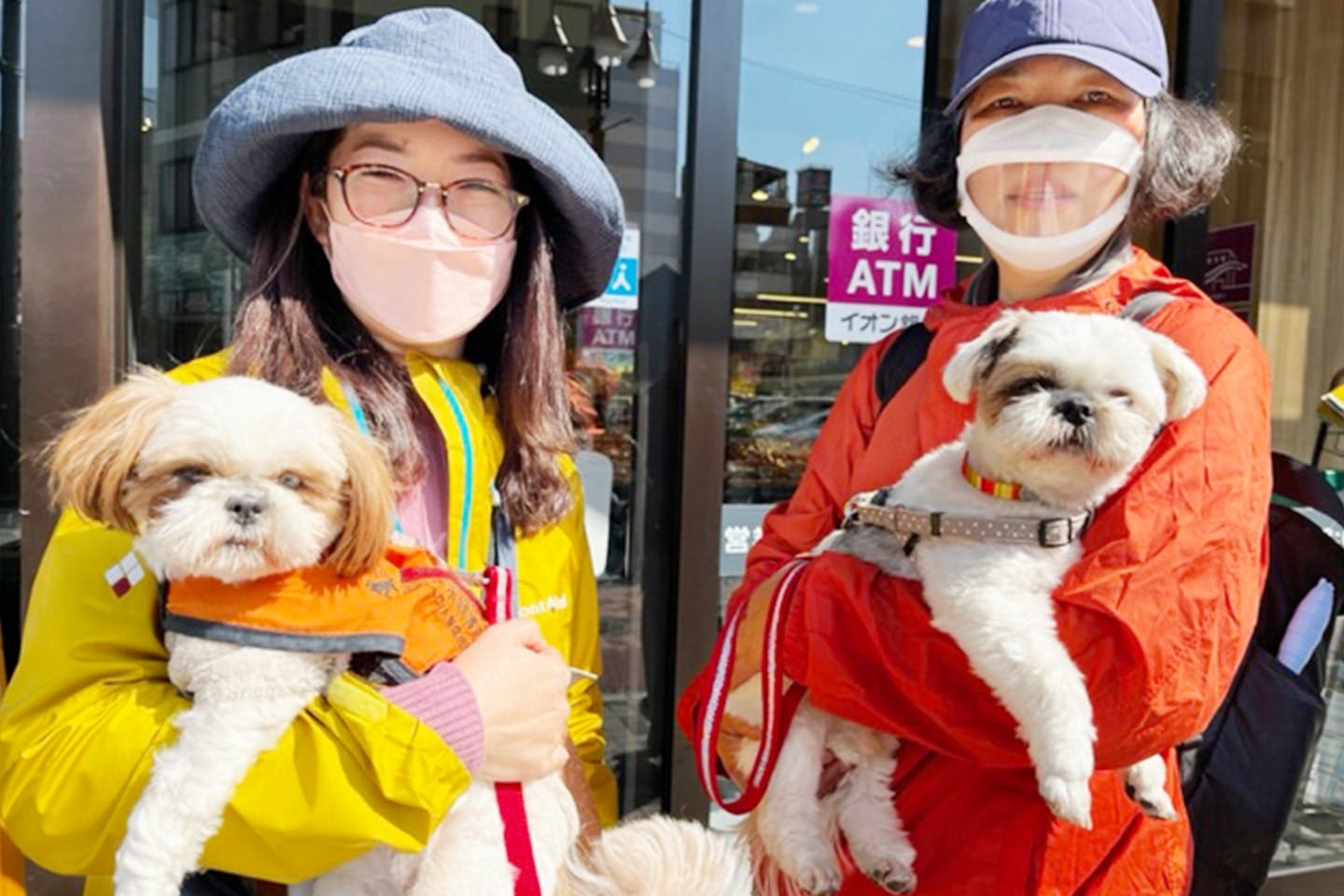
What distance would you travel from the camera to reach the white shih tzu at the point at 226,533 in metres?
1.35

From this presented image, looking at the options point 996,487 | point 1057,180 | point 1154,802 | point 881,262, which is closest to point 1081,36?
point 1057,180

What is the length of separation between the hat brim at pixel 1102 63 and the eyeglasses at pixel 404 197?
0.91 meters

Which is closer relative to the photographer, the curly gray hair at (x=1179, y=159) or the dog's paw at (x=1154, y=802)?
the dog's paw at (x=1154, y=802)

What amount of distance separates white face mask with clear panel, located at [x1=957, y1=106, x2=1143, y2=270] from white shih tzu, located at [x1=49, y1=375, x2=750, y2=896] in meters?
1.21

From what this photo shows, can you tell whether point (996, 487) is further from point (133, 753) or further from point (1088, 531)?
point (133, 753)

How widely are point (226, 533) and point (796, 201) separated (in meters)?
3.50

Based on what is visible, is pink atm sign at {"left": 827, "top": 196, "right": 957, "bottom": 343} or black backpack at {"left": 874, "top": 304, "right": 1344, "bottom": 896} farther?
pink atm sign at {"left": 827, "top": 196, "right": 957, "bottom": 343}

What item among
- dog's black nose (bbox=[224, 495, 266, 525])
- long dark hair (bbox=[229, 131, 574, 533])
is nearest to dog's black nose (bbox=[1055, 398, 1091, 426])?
long dark hair (bbox=[229, 131, 574, 533])

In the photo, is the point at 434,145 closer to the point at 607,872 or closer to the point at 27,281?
the point at 607,872

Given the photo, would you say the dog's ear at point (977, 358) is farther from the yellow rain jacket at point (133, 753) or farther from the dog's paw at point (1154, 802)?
the yellow rain jacket at point (133, 753)

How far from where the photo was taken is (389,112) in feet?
5.22

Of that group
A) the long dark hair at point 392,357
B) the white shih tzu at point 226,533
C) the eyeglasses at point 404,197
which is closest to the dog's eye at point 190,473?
the white shih tzu at point 226,533

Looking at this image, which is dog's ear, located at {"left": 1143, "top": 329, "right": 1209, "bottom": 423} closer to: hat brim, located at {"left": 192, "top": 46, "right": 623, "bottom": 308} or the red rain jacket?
the red rain jacket

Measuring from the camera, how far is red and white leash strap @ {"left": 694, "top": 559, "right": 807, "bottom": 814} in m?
1.70
